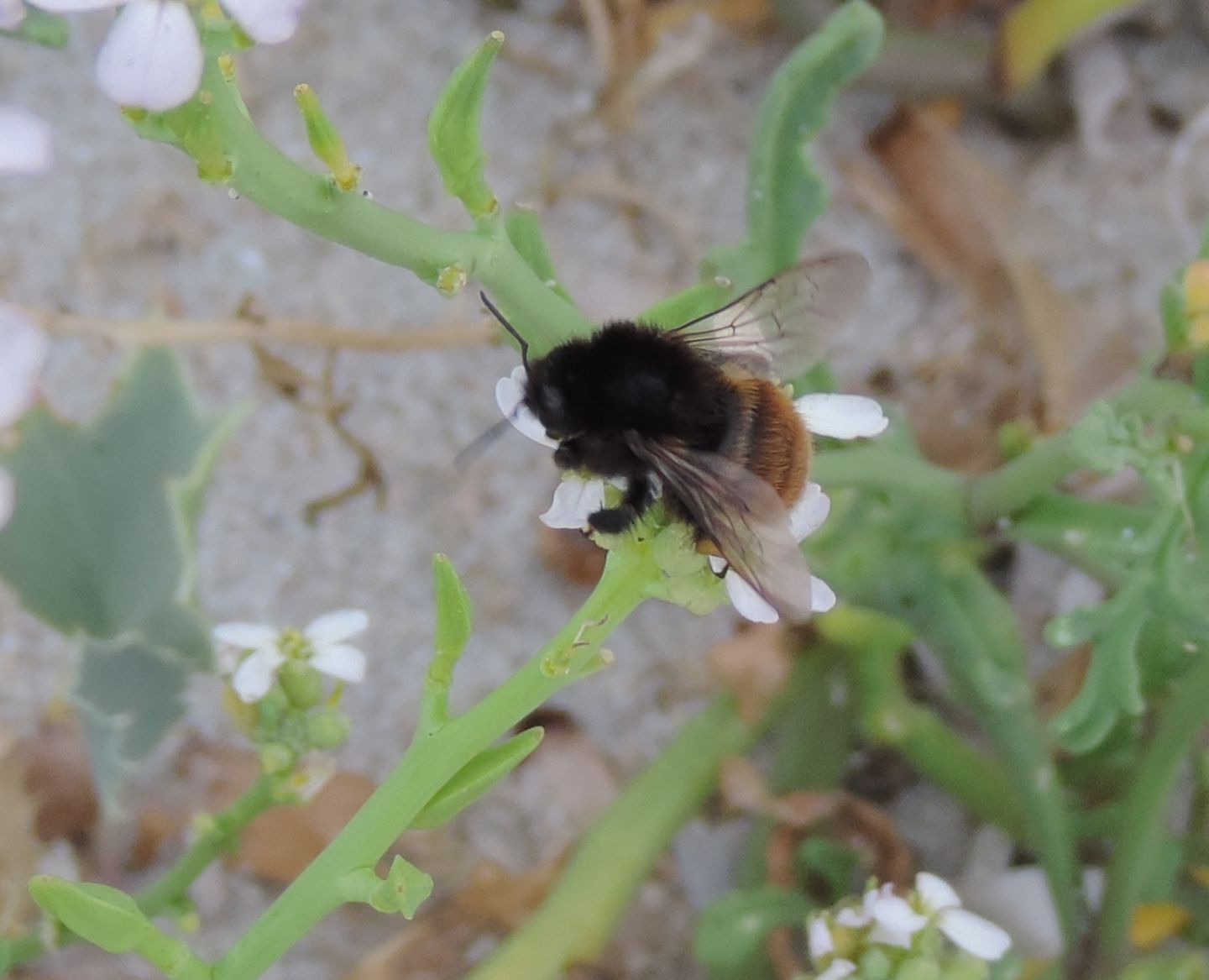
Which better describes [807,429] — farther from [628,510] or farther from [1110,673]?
[1110,673]

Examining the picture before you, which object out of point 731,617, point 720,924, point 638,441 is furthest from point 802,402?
point 731,617

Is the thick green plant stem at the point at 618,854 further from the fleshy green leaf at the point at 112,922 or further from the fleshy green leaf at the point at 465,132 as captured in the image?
the fleshy green leaf at the point at 465,132

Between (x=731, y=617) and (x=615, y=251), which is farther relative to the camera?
(x=615, y=251)

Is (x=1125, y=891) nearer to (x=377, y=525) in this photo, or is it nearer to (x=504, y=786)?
(x=504, y=786)

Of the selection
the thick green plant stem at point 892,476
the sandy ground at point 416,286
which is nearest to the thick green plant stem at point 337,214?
the thick green plant stem at point 892,476

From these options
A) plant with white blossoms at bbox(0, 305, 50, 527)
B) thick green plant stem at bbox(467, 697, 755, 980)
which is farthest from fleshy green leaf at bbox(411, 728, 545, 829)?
thick green plant stem at bbox(467, 697, 755, 980)

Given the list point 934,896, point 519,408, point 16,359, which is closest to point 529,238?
point 519,408
